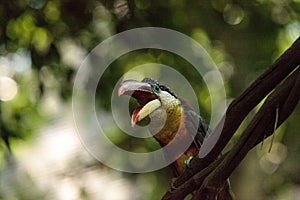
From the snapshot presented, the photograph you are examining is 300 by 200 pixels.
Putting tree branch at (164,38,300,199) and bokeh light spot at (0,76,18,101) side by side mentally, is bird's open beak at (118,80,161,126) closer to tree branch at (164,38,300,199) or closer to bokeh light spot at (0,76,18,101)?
tree branch at (164,38,300,199)

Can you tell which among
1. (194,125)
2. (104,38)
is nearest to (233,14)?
(104,38)

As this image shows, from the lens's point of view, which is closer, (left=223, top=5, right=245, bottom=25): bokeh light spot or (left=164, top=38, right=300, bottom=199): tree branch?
(left=164, top=38, right=300, bottom=199): tree branch

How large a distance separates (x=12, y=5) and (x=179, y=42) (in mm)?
476

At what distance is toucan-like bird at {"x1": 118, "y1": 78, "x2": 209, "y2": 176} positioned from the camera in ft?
2.78

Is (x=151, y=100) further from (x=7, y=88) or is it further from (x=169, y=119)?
(x=7, y=88)

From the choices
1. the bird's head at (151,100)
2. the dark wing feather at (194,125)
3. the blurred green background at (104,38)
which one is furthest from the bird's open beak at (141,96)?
the blurred green background at (104,38)

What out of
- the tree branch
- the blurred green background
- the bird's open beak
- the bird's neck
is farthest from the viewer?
the blurred green background

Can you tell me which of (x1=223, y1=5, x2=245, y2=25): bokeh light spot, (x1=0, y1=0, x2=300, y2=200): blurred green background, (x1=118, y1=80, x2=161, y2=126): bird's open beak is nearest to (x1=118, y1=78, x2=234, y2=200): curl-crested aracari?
(x1=118, y1=80, x2=161, y2=126): bird's open beak

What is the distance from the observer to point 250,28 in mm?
1975

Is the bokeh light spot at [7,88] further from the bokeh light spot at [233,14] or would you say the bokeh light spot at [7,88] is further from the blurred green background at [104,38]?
the bokeh light spot at [233,14]

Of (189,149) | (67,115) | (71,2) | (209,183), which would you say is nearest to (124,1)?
(71,2)

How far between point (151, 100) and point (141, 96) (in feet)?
0.09

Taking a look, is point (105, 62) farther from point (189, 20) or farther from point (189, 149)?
point (189, 149)

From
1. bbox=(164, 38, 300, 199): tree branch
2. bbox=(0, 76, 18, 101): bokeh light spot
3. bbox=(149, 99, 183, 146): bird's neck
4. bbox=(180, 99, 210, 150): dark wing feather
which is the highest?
bbox=(164, 38, 300, 199): tree branch
